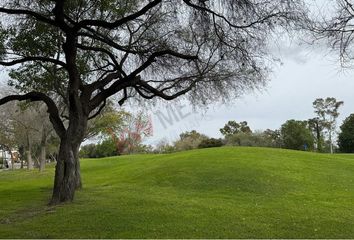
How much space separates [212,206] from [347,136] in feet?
180

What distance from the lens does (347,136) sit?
6512cm

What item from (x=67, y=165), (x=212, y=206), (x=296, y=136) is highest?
(x=296, y=136)

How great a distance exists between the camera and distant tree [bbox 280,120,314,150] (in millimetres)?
64825

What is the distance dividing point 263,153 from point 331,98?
52351 mm

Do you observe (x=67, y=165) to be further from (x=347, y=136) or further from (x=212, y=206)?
(x=347, y=136)

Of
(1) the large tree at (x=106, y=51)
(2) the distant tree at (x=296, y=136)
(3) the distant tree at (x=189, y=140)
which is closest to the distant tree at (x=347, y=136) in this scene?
(2) the distant tree at (x=296, y=136)

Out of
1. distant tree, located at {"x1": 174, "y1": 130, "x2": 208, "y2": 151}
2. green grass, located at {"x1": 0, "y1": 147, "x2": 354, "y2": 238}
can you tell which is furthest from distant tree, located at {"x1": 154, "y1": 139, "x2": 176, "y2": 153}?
green grass, located at {"x1": 0, "y1": 147, "x2": 354, "y2": 238}

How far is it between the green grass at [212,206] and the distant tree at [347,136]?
3799 cm

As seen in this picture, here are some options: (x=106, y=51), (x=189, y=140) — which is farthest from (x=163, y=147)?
(x=106, y=51)

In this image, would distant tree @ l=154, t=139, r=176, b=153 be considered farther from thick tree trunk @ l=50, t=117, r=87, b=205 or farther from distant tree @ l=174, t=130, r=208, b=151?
thick tree trunk @ l=50, t=117, r=87, b=205

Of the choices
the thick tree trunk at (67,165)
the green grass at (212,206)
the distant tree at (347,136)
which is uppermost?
the distant tree at (347,136)

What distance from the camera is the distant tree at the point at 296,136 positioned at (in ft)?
213

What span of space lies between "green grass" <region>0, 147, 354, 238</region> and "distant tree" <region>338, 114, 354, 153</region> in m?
38.0

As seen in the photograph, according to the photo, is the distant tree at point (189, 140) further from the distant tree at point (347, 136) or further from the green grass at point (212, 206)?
the green grass at point (212, 206)
